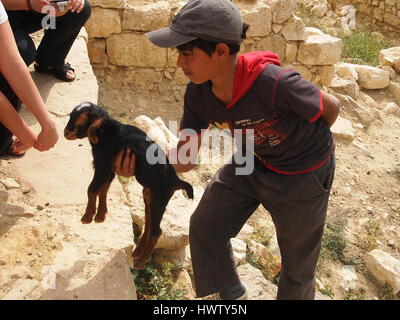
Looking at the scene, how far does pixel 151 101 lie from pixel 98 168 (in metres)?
3.67

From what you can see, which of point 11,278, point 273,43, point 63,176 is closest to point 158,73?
point 273,43

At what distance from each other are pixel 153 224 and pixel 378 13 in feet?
31.5

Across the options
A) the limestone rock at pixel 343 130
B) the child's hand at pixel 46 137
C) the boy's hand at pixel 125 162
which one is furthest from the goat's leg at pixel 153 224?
the limestone rock at pixel 343 130

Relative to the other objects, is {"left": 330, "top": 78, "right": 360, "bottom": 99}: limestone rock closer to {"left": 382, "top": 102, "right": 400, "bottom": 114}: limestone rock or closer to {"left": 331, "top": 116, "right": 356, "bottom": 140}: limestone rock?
{"left": 382, "top": 102, "right": 400, "bottom": 114}: limestone rock

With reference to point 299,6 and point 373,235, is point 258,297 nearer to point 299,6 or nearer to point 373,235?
point 373,235

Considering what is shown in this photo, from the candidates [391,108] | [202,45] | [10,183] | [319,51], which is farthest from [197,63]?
[391,108]

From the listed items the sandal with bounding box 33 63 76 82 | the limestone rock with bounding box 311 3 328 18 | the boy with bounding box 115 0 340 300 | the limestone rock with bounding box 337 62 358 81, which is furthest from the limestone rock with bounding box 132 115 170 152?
Answer: the limestone rock with bounding box 311 3 328 18

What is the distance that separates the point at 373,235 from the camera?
497 centimetres

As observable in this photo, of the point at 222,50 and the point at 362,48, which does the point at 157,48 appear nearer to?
the point at 222,50

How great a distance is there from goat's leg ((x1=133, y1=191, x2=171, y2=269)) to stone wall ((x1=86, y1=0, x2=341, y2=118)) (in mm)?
3389

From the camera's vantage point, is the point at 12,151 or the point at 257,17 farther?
the point at 257,17

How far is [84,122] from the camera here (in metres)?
2.49

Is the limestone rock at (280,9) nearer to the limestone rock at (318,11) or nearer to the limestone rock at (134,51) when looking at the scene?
the limestone rock at (134,51)

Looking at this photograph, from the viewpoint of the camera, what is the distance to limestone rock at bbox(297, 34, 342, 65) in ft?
21.8
